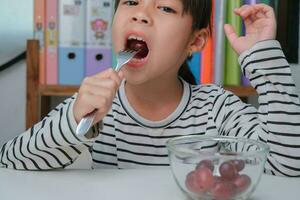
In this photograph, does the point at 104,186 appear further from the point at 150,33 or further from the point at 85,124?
the point at 150,33

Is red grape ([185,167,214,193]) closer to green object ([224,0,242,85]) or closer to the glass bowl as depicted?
the glass bowl

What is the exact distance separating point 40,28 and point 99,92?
1020mm

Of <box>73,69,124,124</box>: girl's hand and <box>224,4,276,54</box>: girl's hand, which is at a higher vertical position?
<box>224,4,276,54</box>: girl's hand

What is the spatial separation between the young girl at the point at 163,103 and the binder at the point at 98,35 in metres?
0.51

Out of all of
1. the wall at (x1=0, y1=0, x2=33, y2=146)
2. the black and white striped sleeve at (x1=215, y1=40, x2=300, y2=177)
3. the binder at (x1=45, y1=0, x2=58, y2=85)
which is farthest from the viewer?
the wall at (x1=0, y1=0, x2=33, y2=146)

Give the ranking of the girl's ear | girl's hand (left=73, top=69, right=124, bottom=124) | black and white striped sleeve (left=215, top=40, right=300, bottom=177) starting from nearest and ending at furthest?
1. girl's hand (left=73, top=69, right=124, bottom=124)
2. black and white striped sleeve (left=215, top=40, right=300, bottom=177)
3. the girl's ear

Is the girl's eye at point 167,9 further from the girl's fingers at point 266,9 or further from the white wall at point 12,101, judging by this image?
the white wall at point 12,101

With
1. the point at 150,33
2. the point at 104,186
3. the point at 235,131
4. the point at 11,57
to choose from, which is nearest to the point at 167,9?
the point at 150,33

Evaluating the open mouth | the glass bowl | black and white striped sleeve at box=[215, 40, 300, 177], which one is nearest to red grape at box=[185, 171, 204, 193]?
the glass bowl

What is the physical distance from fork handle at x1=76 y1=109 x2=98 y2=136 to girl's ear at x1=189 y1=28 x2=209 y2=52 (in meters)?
0.42

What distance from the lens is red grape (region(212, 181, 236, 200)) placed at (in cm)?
56

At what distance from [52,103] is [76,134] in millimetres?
1263

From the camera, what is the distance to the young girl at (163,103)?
787mm

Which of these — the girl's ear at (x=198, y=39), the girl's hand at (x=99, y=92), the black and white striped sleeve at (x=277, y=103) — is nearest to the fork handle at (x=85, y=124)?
the girl's hand at (x=99, y=92)
